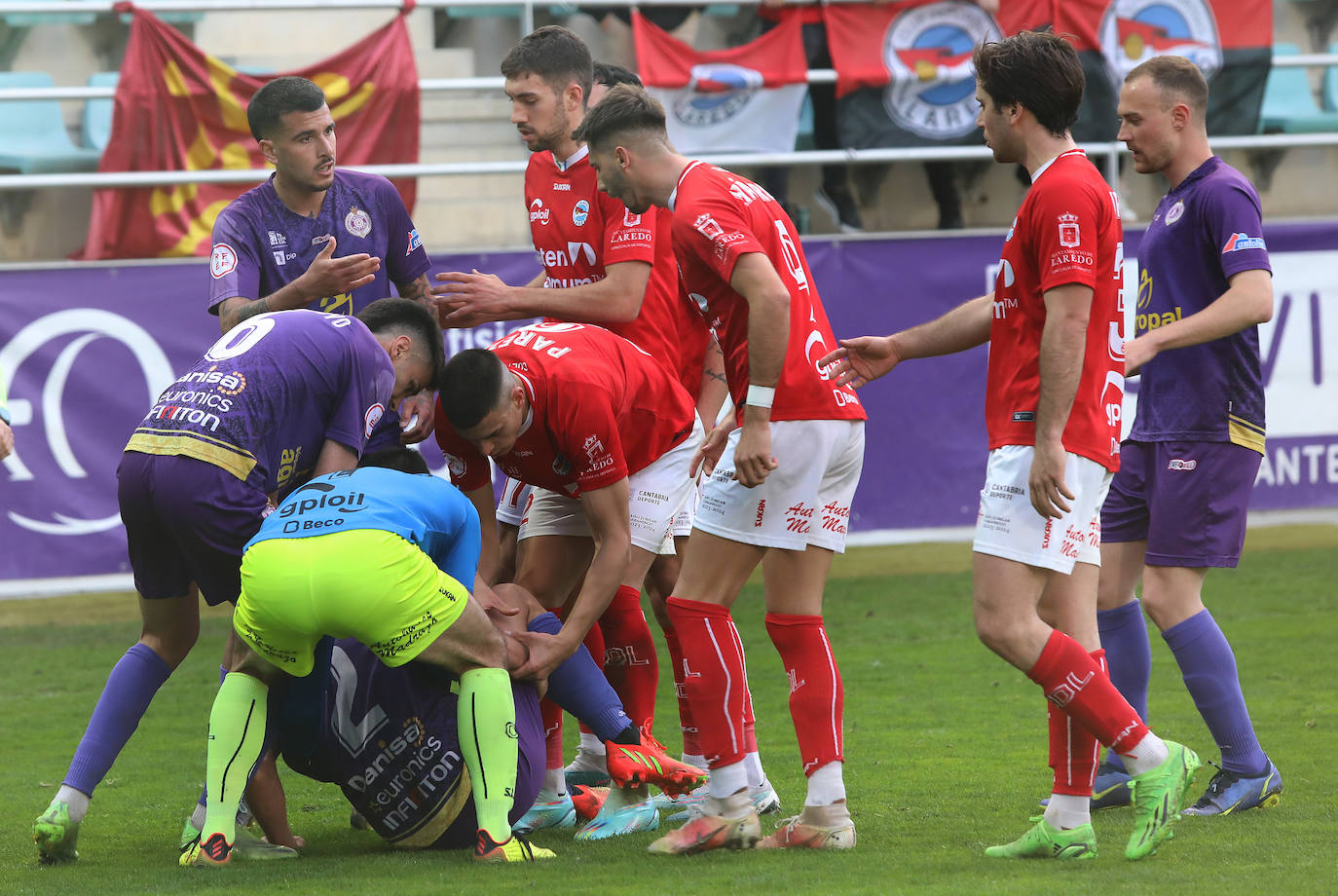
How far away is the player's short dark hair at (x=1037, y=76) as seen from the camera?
12.6ft

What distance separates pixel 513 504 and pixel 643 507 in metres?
0.61

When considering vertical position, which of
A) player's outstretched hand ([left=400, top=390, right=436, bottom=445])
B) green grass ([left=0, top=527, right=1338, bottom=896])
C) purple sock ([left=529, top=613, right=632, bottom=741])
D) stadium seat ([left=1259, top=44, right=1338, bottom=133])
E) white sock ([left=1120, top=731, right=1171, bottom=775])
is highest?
stadium seat ([left=1259, top=44, right=1338, bottom=133])

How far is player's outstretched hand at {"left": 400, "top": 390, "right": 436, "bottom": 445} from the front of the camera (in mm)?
4945

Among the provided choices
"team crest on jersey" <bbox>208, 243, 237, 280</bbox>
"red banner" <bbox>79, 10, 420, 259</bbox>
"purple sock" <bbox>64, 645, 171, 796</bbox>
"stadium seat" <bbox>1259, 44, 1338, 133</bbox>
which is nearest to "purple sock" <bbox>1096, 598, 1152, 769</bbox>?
"purple sock" <bbox>64, 645, 171, 796</bbox>

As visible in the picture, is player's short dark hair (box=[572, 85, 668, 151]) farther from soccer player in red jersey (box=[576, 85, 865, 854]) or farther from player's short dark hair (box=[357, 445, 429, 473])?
player's short dark hair (box=[357, 445, 429, 473])

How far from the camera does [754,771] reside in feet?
15.8

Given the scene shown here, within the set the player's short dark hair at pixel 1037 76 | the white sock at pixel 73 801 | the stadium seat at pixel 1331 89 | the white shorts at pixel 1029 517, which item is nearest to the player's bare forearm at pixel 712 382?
the white shorts at pixel 1029 517

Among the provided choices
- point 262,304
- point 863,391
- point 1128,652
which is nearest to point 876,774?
point 1128,652

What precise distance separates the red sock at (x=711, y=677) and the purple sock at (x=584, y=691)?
0.39 metres

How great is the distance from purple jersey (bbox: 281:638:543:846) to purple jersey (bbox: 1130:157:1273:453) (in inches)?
89.5

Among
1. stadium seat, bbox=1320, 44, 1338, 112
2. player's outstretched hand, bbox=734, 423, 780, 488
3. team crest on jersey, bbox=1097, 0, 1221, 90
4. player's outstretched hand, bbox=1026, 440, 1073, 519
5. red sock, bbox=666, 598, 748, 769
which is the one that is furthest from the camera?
stadium seat, bbox=1320, 44, 1338, 112

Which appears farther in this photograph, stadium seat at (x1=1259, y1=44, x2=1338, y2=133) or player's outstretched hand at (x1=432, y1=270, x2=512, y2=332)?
stadium seat at (x1=1259, y1=44, x2=1338, y2=133)

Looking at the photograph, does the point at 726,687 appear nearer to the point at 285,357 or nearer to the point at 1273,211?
the point at 285,357

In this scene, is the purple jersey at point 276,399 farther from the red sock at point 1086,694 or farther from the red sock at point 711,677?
the red sock at point 1086,694
